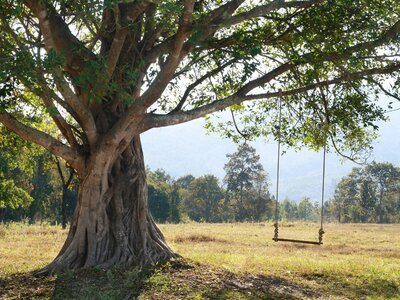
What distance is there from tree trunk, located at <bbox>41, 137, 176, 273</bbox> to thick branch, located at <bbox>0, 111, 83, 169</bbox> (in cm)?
53

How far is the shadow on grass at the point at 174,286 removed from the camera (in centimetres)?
1052

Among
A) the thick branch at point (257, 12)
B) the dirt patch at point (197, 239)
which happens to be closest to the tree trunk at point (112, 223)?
Result: the thick branch at point (257, 12)

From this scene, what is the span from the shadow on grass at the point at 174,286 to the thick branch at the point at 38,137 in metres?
2.67

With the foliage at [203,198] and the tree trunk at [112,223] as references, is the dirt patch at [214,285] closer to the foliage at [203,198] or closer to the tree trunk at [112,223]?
the tree trunk at [112,223]

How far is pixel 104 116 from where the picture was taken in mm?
13328

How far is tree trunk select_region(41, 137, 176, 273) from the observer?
41.4ft

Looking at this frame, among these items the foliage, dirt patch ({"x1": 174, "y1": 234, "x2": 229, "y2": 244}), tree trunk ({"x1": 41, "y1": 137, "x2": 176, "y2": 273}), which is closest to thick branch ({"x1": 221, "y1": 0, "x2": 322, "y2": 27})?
tree trunk ({"x1": 41, "y1": 137, "x2": 176, "y2": 273})

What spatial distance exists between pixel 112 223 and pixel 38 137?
9.13 feet

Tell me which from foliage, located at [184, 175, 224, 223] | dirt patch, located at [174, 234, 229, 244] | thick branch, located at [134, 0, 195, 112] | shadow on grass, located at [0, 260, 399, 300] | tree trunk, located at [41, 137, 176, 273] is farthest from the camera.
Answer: foliage, located at [184, 175, 224, 223]

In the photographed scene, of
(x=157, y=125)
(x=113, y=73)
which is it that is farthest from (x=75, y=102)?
(x=157, y=125)

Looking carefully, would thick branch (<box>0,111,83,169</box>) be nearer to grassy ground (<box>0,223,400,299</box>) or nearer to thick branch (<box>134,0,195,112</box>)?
thick branch (<box>134,0,195,112</box>)

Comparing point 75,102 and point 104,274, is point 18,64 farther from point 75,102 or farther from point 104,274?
point 104,274

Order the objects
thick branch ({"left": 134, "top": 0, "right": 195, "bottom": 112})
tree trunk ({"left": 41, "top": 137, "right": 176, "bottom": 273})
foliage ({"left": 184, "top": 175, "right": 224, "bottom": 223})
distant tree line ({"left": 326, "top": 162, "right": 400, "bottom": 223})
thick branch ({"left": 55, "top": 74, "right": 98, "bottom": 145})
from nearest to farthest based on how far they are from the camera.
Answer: thick branch ({"left": 134, "top": 0, "right": 195, "bottom": 112})
thick branch ({"left": 55, "top": 74, "right": 98, "bottom": 145})
tree trunk ({"left": 41, "top": 137, "right": 176, "bottom": 273})
distant tree line ({"left": 326, "top": 162, "right": 400, "bottom": 223})
foliage ({"left": 184, "top": 175, "right": 224, "bottom": 223})

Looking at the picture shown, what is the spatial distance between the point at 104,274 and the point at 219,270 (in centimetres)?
277
